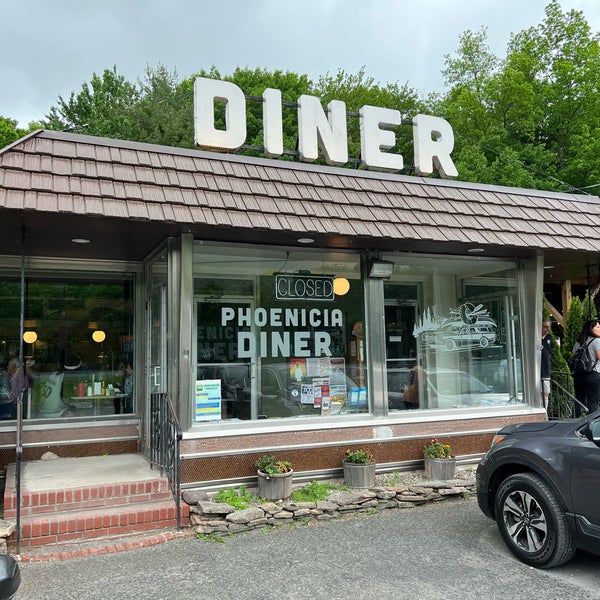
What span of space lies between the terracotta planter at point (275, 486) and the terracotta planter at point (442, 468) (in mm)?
1868

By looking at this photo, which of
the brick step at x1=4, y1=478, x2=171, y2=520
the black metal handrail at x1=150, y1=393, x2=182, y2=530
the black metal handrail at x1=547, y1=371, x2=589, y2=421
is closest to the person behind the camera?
the brick step at x1=4, y1=478, x2=171, y2=520

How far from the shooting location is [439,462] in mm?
6562

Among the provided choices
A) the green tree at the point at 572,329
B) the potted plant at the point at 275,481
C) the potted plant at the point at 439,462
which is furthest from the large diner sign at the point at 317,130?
the green tree at the point at 572,329

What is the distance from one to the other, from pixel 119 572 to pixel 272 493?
180 cm

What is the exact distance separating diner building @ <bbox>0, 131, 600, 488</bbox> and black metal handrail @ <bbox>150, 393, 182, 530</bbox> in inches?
6.8

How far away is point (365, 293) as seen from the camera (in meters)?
7.18

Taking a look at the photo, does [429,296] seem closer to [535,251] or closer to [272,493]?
[535,251]

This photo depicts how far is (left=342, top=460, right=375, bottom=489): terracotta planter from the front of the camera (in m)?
6.19

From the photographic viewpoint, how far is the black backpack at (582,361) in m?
8.57

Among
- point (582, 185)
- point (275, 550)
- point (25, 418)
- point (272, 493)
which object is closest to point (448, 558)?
point (275, 550)

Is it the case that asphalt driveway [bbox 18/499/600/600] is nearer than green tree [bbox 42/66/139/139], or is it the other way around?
asphalt driveway [bbox 18/499/600/600]

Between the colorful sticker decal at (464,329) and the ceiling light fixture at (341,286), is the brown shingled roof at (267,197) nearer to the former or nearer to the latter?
the ceiling light fixture at (341,286)

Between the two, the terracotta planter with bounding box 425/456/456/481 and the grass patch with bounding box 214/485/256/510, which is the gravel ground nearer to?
the terracotta planter with bounding box 425/456/456/481

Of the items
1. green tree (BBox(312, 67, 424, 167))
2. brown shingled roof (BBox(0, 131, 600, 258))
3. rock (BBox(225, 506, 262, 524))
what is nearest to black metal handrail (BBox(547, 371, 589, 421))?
brown shingled roof (BBox(0, 131, 600, 258))
